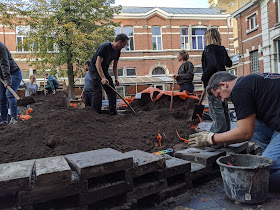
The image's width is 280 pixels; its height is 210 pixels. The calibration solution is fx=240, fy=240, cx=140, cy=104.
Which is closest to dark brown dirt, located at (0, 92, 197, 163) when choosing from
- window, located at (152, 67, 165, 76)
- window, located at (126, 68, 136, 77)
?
window, located at (126, 68, 136, 77)

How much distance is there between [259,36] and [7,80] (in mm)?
18576

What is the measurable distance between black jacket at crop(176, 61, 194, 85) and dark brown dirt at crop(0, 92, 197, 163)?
3.31ft

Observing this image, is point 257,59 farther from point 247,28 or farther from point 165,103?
point 165,103

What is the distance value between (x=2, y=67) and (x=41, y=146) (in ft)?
8.80

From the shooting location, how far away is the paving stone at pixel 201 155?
2682mm

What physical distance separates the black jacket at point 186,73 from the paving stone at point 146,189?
12.0 ft

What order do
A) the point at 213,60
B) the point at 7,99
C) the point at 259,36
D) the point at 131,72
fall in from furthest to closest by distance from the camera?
the point at 131,72, the point at 259,36, the point at 7,99, the point at 213,60

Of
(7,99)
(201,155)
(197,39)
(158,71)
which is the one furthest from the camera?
(197,39)

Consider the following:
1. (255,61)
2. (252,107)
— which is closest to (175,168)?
(252,107)

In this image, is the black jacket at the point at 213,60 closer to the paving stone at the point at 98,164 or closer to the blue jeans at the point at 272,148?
the blue jeans at the point at 272,148

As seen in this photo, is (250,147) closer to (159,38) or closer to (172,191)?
(172,191)

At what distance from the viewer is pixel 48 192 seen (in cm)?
168

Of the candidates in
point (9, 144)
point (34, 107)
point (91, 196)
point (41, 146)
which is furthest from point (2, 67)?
point (91, 196)

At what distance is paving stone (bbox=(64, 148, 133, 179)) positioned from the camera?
176 cm
